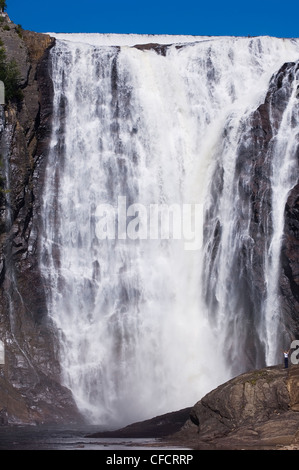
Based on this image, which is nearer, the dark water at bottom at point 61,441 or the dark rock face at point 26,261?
the dark water at bottom at point 61,441

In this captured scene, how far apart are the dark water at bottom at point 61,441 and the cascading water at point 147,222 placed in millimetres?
4983

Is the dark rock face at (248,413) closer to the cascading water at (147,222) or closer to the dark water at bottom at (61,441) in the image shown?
the dark water at bottom at (61,441)

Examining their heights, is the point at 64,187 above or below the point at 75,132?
below

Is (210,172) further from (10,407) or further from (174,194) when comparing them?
(10,407)

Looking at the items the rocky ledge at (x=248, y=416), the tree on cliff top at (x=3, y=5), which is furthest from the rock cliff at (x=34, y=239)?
the rocky ledge at (x=248, y=416)

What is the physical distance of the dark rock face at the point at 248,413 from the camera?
96.1ft

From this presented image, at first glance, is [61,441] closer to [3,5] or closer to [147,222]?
[147,222]

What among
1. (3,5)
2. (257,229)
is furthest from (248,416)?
(3,5)

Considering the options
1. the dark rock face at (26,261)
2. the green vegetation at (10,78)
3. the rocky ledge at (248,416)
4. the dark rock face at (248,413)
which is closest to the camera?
the rocky ledge at (248,416)

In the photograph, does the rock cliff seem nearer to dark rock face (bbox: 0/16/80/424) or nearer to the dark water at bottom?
dark rock face (bbox: 0/16/80/424)
